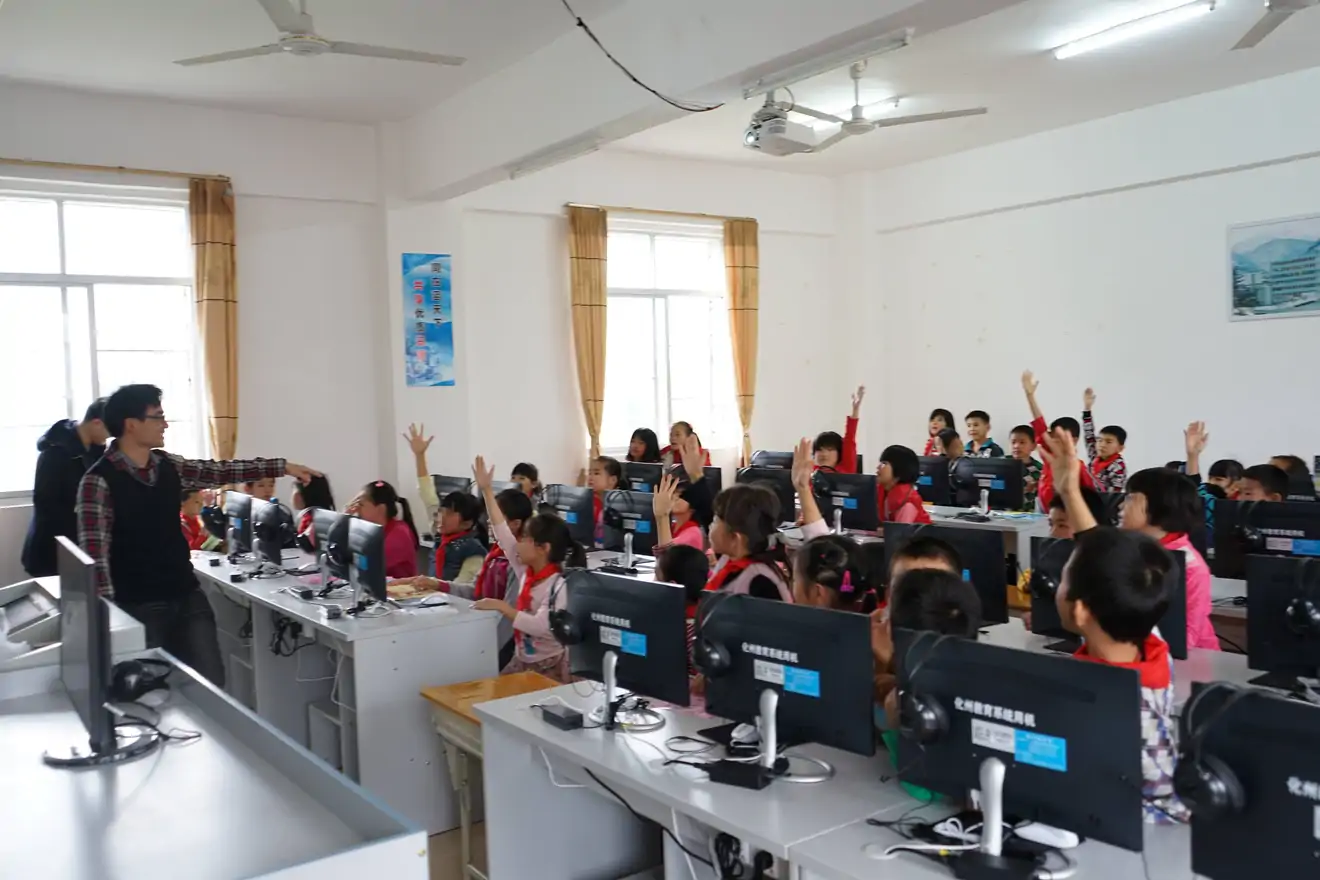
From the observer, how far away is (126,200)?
664 centimetres

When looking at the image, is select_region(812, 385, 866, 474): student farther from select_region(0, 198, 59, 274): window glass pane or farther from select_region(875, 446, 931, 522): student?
select_region(0, 198, 59, 274): window glass pane

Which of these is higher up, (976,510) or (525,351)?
(525,351)

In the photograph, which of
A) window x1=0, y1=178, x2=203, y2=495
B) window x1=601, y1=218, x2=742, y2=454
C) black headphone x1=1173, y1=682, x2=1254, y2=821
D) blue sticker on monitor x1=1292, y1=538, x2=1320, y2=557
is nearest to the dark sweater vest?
black headphone x1=1173, y1=682, x2=1254, y2=821

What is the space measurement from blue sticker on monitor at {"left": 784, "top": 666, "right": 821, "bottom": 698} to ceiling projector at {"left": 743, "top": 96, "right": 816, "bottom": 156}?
402 cm

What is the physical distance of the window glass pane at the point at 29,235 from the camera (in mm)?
6309

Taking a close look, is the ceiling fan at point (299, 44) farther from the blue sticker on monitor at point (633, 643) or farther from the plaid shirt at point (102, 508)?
the blue sticker on monitor at point (633, 643)

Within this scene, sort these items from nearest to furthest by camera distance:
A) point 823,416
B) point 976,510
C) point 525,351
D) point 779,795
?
point 779,795 → point 976,510 → point 525,351 → point 823,416

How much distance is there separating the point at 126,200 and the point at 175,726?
18.5ft

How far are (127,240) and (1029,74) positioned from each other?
19.6 ft

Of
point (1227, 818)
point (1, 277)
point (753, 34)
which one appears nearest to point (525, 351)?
point (1, 277)

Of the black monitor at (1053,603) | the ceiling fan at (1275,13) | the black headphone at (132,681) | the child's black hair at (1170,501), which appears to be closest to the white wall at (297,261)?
the black headphone at (132,681)

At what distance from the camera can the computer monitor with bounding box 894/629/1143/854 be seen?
1567 mm

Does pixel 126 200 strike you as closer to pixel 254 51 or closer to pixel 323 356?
pixel 323 356

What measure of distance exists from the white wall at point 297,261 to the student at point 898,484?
3616 mm
